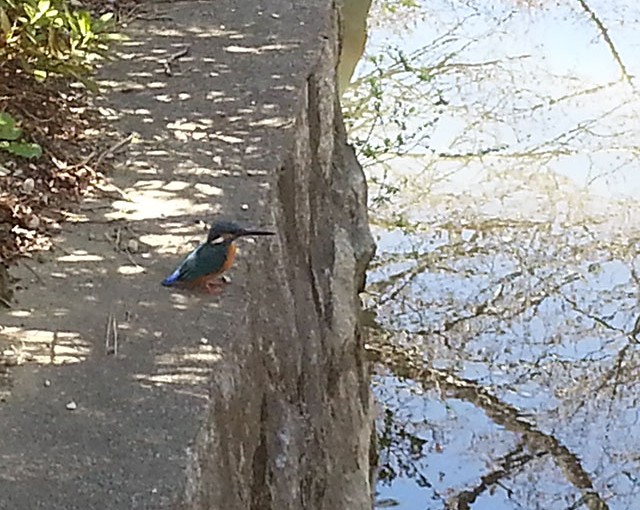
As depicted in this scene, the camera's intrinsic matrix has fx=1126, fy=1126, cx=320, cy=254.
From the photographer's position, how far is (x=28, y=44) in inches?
99.6

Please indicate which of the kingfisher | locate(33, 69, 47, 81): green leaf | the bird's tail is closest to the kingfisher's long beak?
the kingfisher

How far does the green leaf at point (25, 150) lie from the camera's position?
87.4 inches

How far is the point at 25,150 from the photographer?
2223 mm

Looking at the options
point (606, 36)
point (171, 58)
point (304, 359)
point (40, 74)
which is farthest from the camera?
point (606, 36)

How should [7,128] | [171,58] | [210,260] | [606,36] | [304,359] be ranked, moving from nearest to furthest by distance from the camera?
[210,260]
[7,128]
[304,359]
[171,58]
[606,36]

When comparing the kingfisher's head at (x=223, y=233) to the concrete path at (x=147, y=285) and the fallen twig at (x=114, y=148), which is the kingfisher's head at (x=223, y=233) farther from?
the fallen twig at (x=114, y=148)

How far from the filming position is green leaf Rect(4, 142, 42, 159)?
222 cm

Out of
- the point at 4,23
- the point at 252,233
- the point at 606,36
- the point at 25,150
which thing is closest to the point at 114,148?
the point at 25,150

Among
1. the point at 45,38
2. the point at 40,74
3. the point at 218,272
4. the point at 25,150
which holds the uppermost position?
the point at 45,38

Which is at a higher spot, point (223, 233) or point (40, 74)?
point (40, 74)

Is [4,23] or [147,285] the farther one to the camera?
[4,23]

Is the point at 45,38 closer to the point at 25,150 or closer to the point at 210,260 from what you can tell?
the point at 25,150

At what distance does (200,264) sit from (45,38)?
3.17 feet

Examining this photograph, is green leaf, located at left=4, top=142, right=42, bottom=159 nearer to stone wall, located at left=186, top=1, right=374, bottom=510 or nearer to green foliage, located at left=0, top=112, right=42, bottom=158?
green foliage, located at left=0, top=112, right=42, bottom=158
